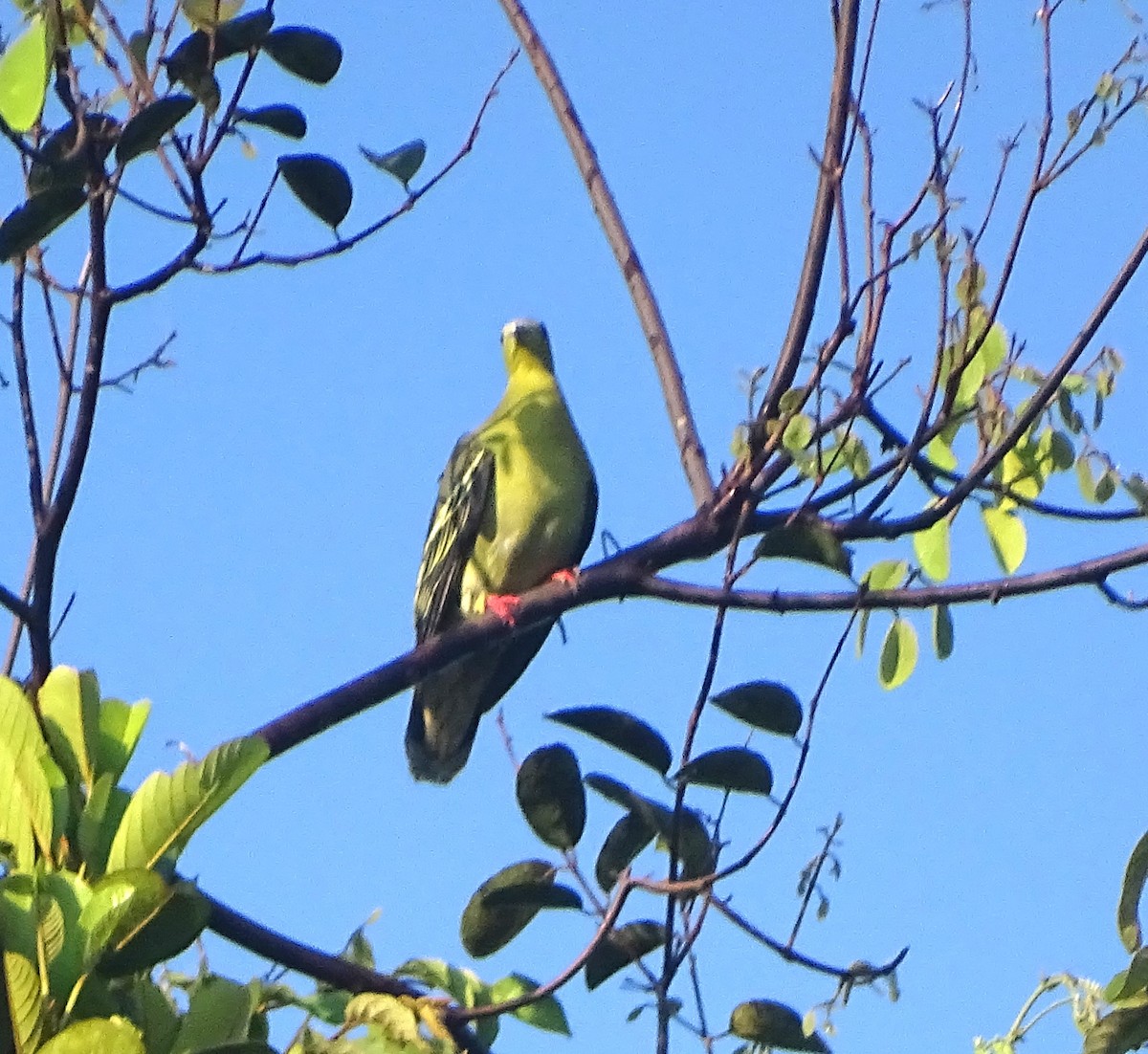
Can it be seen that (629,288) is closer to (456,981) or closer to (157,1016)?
(456,981)

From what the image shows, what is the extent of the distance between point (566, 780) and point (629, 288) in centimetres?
93

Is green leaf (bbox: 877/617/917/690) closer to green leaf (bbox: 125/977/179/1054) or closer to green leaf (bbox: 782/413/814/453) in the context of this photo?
green leaf (bbox: 782/413/814/453)

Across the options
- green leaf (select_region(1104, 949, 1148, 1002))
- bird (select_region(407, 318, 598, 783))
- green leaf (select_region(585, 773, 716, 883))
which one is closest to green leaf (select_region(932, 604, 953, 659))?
green leaf (select_region(585, 773, 716, 883))

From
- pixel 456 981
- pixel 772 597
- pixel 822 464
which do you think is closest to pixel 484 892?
pixel 456 981

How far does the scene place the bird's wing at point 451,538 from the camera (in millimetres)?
4465

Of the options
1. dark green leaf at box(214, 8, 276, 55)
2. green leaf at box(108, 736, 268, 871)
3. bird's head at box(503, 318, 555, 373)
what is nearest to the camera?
green leaf at box(108, 736, 268, 871)

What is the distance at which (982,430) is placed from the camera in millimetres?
2396

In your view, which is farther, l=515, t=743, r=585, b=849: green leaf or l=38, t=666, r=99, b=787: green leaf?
l=515, t=743, r=585, b=849: green leaf

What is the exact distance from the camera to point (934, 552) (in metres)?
2.69

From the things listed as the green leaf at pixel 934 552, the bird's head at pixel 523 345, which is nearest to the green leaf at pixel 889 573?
the green leaf at pixel 934 552

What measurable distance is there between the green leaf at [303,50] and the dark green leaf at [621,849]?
3.51ft

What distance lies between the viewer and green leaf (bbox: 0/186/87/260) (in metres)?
2.10

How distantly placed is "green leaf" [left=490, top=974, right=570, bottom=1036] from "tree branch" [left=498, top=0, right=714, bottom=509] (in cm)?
76

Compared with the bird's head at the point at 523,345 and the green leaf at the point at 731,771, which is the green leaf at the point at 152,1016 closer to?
the green leaf at the point at 731,771
